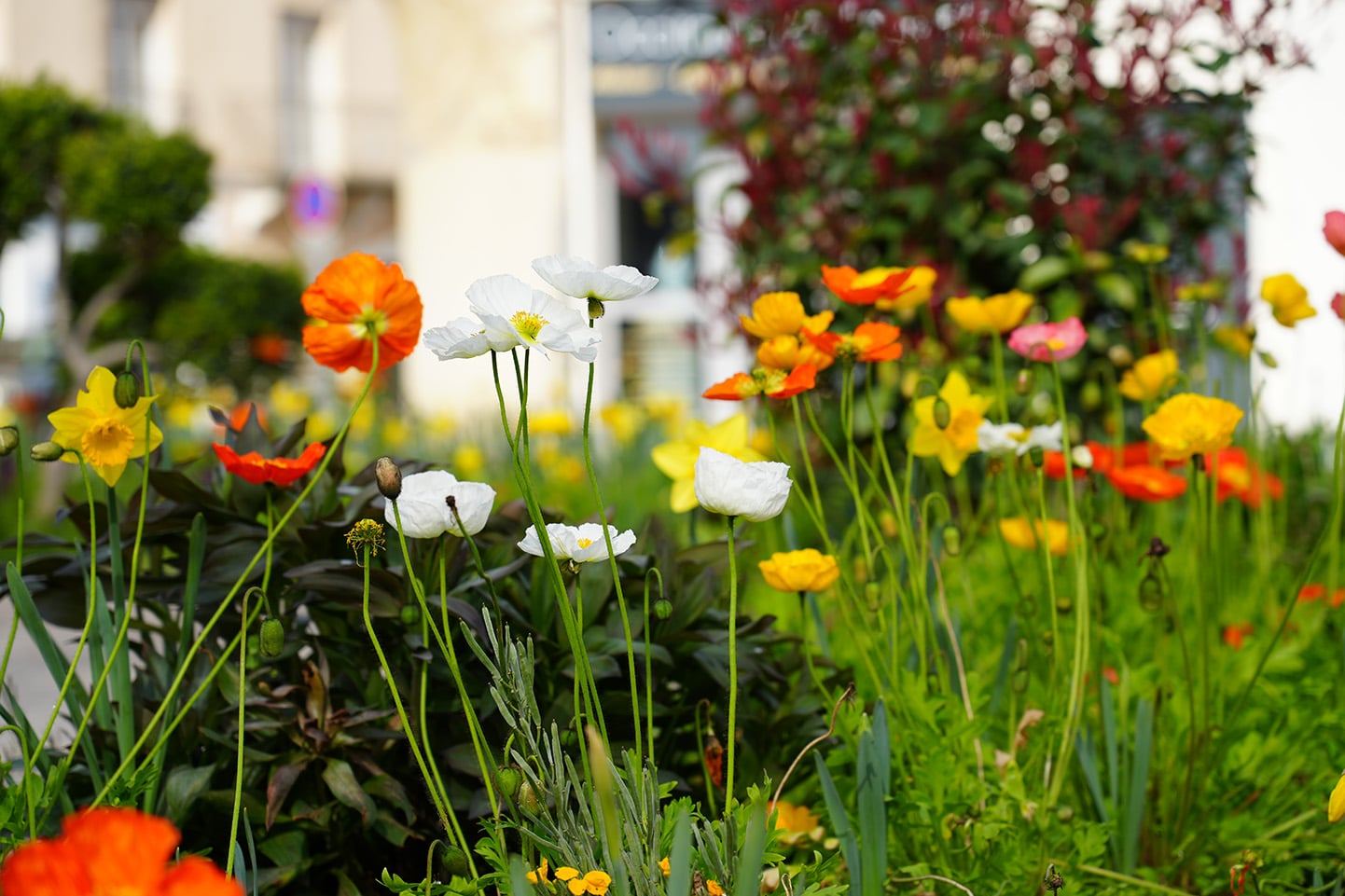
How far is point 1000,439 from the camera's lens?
116 cm

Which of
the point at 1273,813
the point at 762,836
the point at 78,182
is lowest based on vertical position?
the point at 1273,813

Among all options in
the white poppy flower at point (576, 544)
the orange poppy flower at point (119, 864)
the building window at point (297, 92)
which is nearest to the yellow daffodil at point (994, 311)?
the white poppy flower at point (576, 544)

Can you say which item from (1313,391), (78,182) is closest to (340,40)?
(78,182)

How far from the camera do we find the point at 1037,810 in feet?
3.39

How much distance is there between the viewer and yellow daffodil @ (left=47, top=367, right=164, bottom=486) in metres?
0.92

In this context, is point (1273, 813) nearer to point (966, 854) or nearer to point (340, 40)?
point (966, 854)

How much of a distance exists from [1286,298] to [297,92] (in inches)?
547

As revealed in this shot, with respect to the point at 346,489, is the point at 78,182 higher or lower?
higher

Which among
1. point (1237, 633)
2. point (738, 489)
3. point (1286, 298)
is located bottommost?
point (1237, 633)

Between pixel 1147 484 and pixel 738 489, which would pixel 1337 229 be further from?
pixel 738 489

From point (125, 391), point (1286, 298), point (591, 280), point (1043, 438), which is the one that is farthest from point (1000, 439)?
point (125, 391)

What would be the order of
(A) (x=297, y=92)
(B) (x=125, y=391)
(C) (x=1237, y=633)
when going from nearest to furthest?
(B) (x=125, y=391) → (C) (x=1237, y=633) → (A) (x=297, y=92)

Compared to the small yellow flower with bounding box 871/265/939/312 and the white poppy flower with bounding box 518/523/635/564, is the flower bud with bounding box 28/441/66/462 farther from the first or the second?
the small yellow flower with bounding box 871/265/939/312

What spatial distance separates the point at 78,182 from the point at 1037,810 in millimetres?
5313
